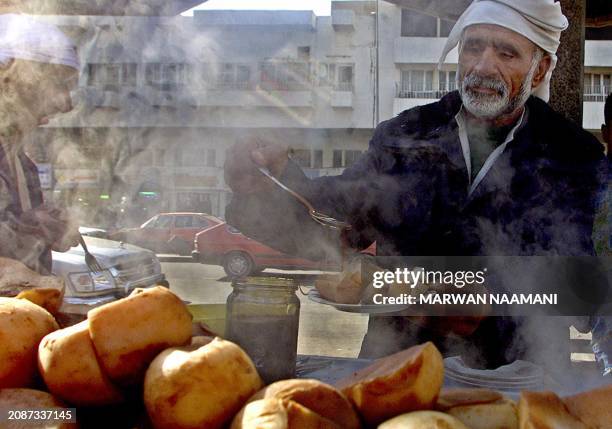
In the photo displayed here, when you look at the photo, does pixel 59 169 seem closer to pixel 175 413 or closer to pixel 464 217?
pixel 175 413

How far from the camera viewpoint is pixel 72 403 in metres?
1.01

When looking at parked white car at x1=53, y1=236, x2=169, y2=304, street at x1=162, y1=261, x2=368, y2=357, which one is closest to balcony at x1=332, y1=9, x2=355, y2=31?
street at x1=162, y1=261, x2=368, y2=357

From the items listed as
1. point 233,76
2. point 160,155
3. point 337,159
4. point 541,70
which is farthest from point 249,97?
point 541,70

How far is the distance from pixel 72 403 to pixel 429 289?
894 millimetres

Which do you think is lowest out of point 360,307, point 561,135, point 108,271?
point 360,307

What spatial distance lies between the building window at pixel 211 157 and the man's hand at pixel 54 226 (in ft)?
1.58

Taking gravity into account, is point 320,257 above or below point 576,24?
below

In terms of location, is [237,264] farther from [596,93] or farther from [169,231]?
[596,93]

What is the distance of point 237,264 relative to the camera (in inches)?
62.7

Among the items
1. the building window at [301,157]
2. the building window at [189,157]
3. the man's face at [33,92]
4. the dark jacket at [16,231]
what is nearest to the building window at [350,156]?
the building window at [301,157]

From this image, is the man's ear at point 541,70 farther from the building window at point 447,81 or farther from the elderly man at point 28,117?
the elderly man at point 28,117

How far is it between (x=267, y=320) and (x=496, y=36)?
3.37 ft

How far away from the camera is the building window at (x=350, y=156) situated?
5.86 feet

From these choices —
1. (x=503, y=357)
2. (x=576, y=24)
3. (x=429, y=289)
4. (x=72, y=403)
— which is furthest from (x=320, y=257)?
(x=576, y=24)
